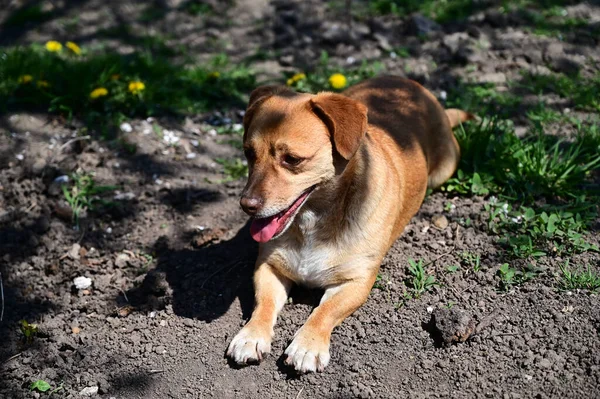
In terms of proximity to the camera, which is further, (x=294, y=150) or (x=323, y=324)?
(x=323, y=324)

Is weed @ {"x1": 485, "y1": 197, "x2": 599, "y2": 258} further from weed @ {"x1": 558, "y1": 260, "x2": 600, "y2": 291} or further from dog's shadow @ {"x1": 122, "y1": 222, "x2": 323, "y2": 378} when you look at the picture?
dog's shadow @ {"x1": 122, "y1": 222, "x2": 323, "y2": 378}

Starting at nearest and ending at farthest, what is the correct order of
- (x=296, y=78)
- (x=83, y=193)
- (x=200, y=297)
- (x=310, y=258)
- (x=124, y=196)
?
(x=310, y=258)
(x=200, y=297)
(x=83, y=193)
(x=124, y=196)
(x=296, y=78)

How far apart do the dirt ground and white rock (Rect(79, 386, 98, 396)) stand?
0.11 ft

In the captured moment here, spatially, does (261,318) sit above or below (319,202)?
below

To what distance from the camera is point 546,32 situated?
712 centimetres

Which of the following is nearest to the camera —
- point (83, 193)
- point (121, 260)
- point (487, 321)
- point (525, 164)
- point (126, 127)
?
point (487, 321)

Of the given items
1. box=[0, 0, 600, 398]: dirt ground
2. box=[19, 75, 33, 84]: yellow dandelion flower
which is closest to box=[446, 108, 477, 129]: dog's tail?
box=[0, 0, 600, 398]: dirt ground

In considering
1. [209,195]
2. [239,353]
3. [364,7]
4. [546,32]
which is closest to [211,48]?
[364,7]

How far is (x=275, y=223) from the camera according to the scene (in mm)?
3662

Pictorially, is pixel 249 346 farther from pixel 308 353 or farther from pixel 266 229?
pixel 266 229

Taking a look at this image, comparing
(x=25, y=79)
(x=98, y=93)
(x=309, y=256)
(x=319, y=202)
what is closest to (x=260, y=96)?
(x=319, y=202)

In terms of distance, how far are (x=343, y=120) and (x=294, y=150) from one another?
0.34 meters

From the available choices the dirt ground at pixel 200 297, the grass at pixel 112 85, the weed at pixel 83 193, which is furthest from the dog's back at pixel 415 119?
the weed at pixel 83 193

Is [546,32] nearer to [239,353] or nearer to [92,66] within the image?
[92,66]
